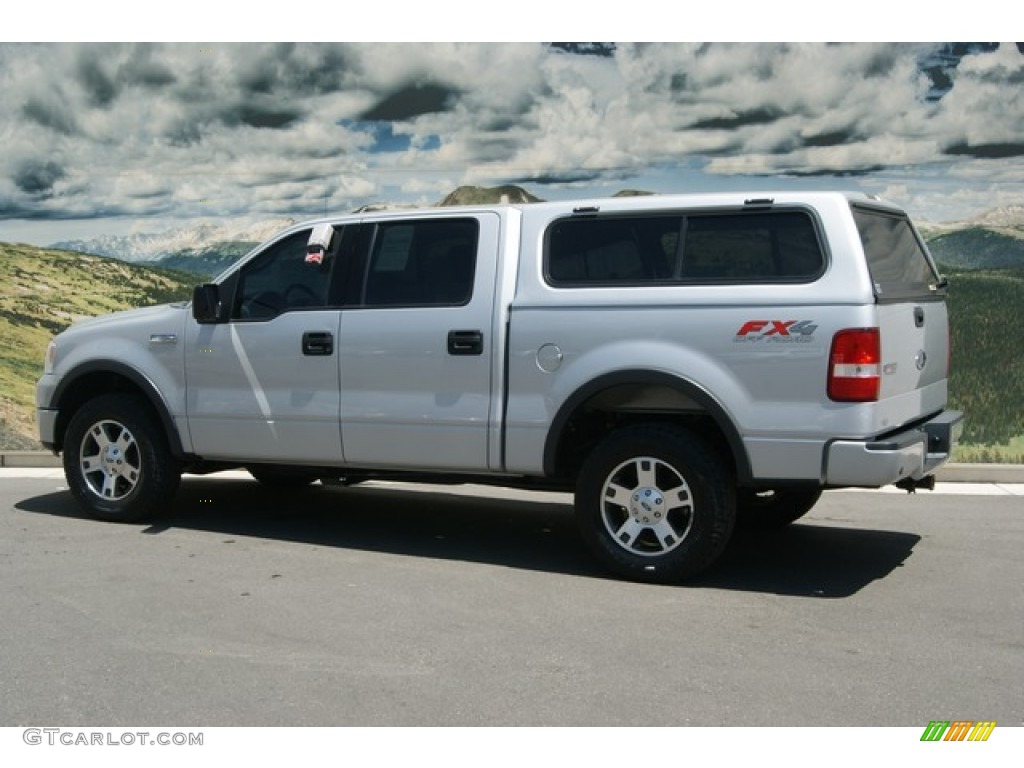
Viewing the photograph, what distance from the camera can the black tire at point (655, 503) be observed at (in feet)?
19.8

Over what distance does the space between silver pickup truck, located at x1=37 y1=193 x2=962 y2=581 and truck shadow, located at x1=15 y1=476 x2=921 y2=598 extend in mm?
325

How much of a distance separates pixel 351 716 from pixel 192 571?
8.28 ft

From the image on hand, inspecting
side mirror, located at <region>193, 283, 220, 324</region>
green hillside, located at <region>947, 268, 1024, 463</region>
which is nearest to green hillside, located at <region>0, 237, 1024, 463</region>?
green hillside, located at <region>947, 268, 1024, 463</region>

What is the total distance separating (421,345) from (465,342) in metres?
0.28

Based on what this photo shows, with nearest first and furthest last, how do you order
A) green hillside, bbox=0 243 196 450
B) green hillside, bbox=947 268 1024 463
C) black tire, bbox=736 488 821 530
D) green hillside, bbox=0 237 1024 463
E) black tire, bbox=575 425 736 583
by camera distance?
black tire, bbox=575 425 736 583 < black tire, bbox=736 488 821 530 < green hillside, bbox=947 268 1024 463 < green hillside, bbox=0 237 1024 463 < green hillside, bbox=0 243 196 450

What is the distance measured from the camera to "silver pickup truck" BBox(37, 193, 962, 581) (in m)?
Answer: 5.80

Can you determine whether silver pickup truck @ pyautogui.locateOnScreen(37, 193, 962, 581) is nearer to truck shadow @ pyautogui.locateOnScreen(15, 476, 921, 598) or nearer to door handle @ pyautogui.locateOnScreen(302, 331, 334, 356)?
door handle @ pyautogui.locateOnScreen(302, 331, 334, 356)

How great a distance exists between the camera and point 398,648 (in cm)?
515

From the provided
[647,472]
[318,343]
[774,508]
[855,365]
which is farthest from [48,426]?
[855,365]

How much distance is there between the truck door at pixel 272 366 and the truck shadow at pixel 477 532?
2.11ft

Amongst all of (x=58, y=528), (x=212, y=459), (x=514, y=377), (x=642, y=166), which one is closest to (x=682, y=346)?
(x=514, y=377)

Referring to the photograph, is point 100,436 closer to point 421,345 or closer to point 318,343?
point 318,343

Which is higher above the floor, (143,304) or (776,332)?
(776,332)

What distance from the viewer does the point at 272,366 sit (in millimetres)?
7129
